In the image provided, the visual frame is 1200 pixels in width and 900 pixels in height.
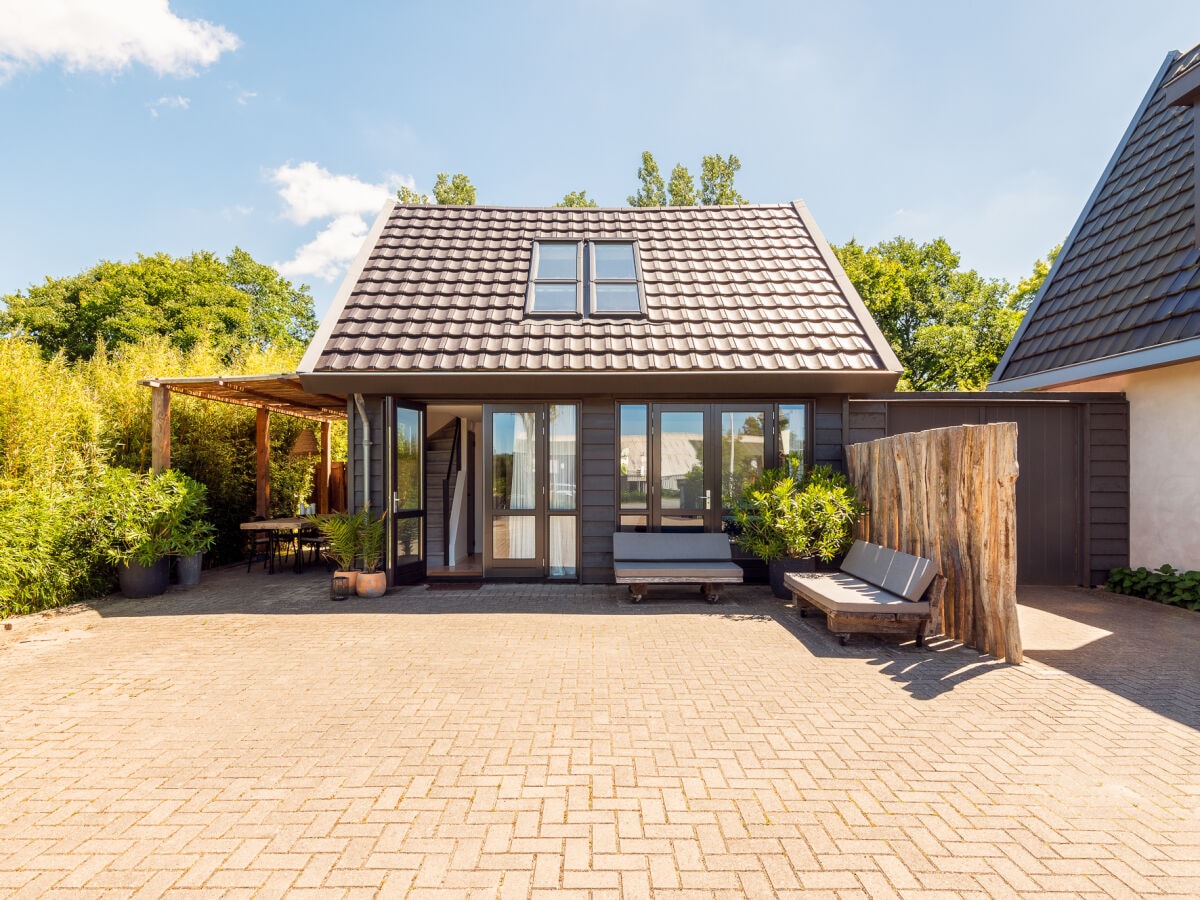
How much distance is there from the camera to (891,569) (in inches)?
230

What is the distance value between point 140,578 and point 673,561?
6.90 meters

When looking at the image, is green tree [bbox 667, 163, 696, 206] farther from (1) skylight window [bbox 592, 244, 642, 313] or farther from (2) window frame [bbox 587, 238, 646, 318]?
(1) skylight window [bbox 592, 244, 642, 313]

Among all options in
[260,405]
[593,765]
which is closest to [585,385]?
[593,765]

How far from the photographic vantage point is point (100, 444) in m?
7.95

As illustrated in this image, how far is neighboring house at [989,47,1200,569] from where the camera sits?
276 inches

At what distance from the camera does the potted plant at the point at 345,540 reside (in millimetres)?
7273

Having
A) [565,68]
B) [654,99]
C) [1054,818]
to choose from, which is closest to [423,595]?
[1054,818]

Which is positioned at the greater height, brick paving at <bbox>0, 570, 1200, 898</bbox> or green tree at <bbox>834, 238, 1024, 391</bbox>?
green tree at <bbox>834, 238, 1024, 391</bbox>

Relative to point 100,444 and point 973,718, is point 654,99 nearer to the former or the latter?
point 100,444

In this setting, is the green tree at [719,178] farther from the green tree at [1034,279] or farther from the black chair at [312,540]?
the black chair at [312,540]

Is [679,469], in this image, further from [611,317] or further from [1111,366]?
[1111,366]

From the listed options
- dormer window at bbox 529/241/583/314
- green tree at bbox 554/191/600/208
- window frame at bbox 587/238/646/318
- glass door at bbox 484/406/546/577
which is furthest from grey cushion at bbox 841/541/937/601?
green tree at bbox 554/191/600/208

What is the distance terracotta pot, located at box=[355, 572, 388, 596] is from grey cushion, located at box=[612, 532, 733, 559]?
3.02 m

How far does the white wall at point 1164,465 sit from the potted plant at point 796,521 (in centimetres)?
402
